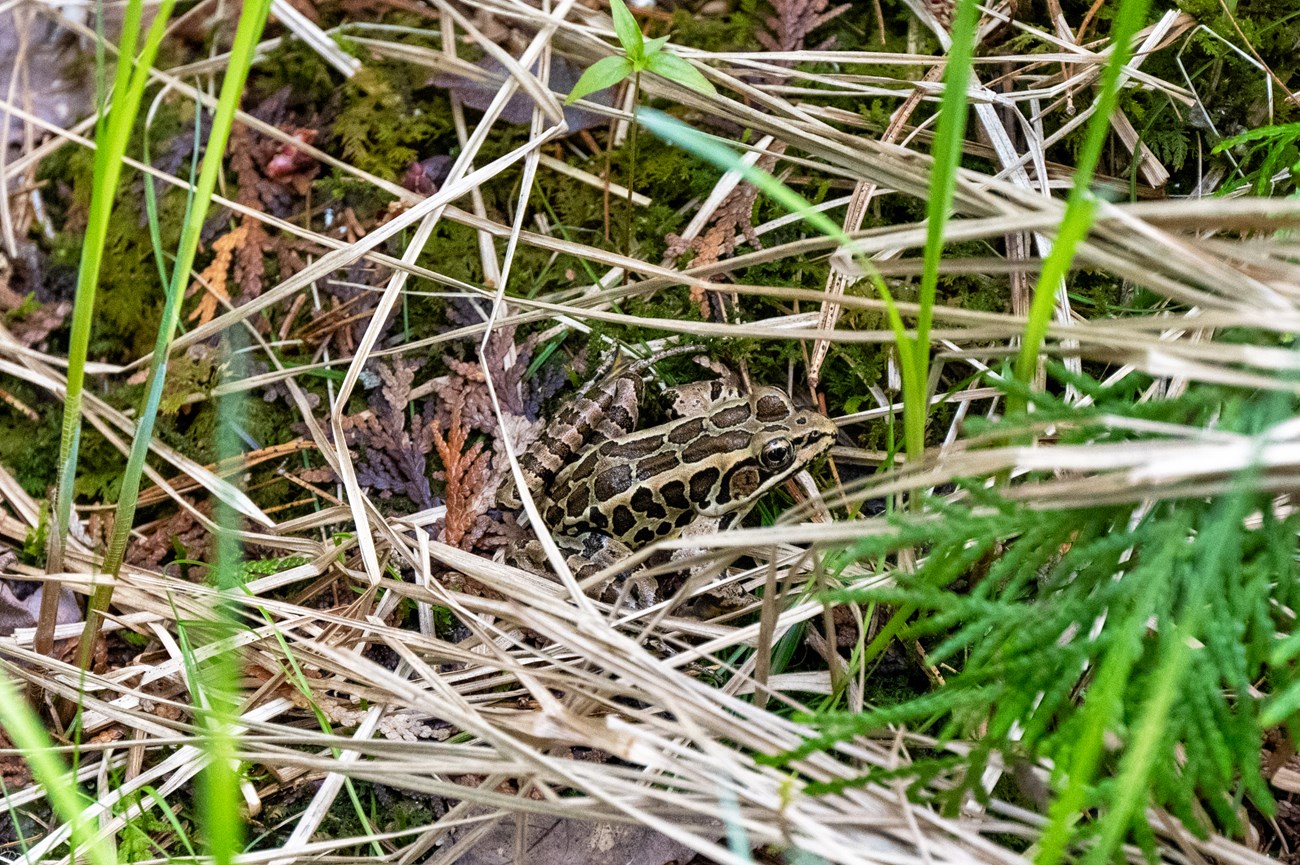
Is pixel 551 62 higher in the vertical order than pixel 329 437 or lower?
higher

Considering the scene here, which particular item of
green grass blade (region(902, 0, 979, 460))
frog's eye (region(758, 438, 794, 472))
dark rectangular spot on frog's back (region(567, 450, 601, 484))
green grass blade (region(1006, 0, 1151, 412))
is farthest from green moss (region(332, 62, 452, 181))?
green grass blade (region(1006, 0, 1151, 412))

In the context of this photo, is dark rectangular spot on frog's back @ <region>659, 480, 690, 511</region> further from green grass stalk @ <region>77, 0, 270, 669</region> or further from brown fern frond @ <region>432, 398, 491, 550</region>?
green grass stalk @ <region>77, 0, 270, 669</region>

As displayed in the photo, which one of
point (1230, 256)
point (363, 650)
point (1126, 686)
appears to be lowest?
point (363, 650)

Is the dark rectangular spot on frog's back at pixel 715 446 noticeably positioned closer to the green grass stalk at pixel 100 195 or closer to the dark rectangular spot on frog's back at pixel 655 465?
the dark rectangular spot on frog's back at pixel 655 465

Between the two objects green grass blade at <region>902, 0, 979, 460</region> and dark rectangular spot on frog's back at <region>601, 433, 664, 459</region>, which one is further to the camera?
dark rectangular spot on frog's back at <region>601, 433, 664, 459</region>

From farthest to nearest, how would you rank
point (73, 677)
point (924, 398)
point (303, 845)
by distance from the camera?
1. point (73, 677)
2. point (303, 845)
3. point (924, 398)

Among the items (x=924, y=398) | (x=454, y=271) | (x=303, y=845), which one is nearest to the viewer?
(x=924, y=398)

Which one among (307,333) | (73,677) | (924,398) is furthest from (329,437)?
(924,398)

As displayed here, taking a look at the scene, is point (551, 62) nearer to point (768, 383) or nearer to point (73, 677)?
point (768, 383)
